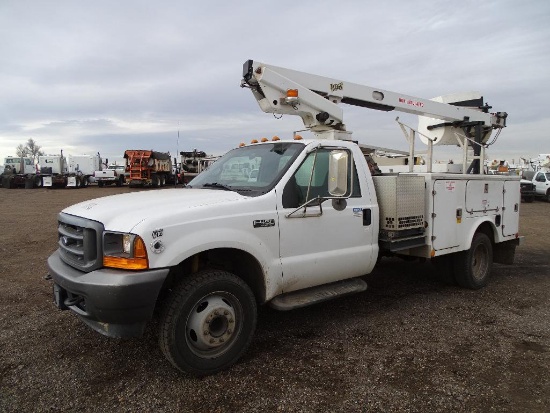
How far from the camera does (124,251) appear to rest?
2.98 metres

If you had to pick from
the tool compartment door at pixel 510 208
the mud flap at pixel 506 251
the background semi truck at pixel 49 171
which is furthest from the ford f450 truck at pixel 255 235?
the background semi truck at pixel 49 171

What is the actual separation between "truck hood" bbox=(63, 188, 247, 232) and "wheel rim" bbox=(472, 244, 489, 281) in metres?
4.11

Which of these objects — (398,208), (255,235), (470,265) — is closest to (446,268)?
(470,265)

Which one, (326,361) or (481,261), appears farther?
(481,261)

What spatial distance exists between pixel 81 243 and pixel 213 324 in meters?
1.25

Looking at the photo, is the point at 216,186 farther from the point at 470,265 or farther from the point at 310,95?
the point at 470,265

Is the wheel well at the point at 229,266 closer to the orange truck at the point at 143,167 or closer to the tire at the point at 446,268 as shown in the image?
the tire at the point at 446,268

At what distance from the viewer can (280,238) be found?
12.1ft

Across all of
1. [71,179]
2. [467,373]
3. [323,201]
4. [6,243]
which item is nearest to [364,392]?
[467,373]

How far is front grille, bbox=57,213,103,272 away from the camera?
308cm

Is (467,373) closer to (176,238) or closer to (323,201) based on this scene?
(323,201)

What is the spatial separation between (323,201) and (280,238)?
609 mm

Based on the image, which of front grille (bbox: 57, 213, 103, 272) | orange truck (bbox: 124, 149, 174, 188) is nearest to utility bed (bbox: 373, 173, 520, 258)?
front grille (bbox: 57, 213, 103, 272)

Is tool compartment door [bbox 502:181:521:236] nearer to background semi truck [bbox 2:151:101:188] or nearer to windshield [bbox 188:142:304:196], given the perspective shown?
windshield [bbox 188:142:304:196]
